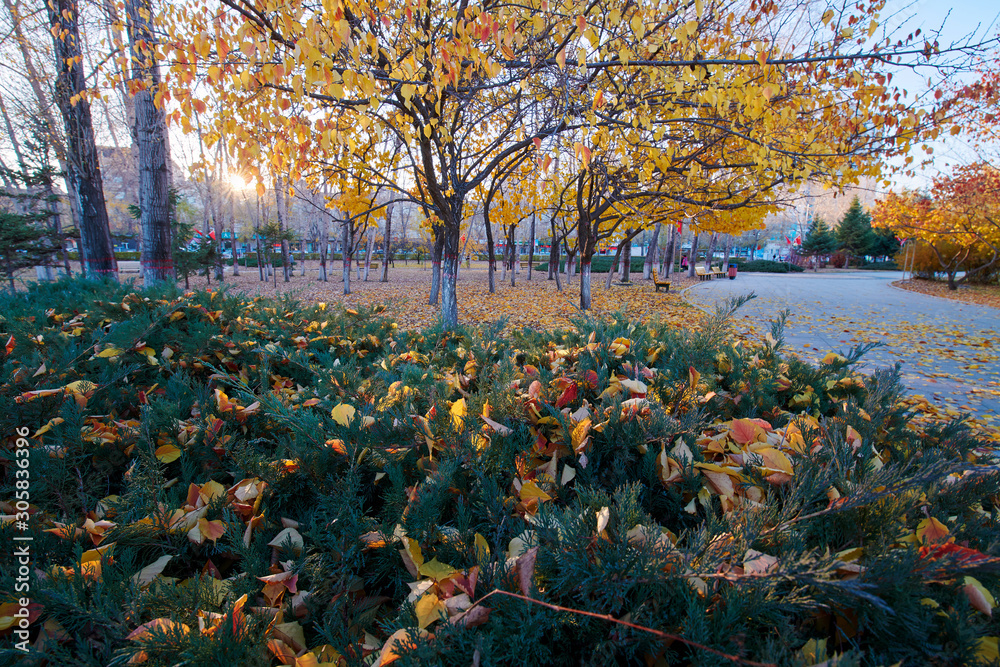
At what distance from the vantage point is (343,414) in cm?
154

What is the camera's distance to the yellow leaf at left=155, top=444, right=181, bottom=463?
4.88ft

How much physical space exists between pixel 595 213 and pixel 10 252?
14.5 metres

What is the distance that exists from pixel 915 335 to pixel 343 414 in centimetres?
1180

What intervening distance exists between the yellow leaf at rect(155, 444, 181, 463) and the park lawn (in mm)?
21357

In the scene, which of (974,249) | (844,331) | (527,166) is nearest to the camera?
(844,331)

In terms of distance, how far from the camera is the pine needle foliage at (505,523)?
837 mm

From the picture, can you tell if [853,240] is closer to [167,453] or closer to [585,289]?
[585,289]

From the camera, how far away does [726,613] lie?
818 mm

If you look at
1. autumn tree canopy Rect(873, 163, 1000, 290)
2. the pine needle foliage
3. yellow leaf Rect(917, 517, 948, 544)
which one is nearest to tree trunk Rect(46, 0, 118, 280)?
the pine needle foliage

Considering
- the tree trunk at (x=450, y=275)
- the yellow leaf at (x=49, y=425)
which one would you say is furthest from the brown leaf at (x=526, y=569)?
the tree trunk at (x=450, y=275)

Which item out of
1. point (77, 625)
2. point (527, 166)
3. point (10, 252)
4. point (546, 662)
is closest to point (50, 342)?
point (77, 625)

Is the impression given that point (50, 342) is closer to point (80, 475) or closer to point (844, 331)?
point (80, 475)

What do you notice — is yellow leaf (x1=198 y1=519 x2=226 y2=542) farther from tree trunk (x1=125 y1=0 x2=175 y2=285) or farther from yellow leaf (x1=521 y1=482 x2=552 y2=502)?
tree trunk (x1=125 y1=0 x2=175 y2=285)

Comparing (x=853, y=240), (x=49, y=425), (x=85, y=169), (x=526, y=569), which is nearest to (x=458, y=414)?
(x=526, y=569)
